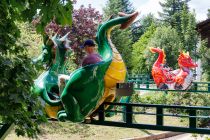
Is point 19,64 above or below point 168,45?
below

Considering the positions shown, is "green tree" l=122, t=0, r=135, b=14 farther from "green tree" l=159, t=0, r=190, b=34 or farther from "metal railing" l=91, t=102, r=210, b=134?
"metal railing" l=91, t=102, r=210, b=134

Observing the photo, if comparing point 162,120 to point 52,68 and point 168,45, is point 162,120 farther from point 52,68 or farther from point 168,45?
point 168,45

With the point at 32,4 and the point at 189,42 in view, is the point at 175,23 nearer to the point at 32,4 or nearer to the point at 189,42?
the point at 189,42

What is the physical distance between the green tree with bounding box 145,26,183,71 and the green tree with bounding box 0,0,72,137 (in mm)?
32196

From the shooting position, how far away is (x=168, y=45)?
35875 mm

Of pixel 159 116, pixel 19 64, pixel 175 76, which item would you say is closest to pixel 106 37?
pixel 159 116

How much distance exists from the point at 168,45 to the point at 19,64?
110ft

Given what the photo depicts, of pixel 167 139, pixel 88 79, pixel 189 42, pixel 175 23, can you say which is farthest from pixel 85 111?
pixel 175 23

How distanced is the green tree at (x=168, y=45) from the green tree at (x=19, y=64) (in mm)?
32196

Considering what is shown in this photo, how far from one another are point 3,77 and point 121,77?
160 inches

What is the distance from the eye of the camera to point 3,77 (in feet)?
9.59

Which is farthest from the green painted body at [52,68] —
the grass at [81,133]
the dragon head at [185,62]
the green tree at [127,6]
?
the green tree at [127,6]

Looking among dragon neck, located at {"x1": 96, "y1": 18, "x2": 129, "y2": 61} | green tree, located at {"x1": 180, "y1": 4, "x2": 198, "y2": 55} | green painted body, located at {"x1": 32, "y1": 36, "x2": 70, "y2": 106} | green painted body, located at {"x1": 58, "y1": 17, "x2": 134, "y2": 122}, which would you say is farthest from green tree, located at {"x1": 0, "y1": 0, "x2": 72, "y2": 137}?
green tree, located at {"x1": 180, "y1": 4, "x2": 198, "y2": 55}

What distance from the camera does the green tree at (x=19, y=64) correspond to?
2893mm
